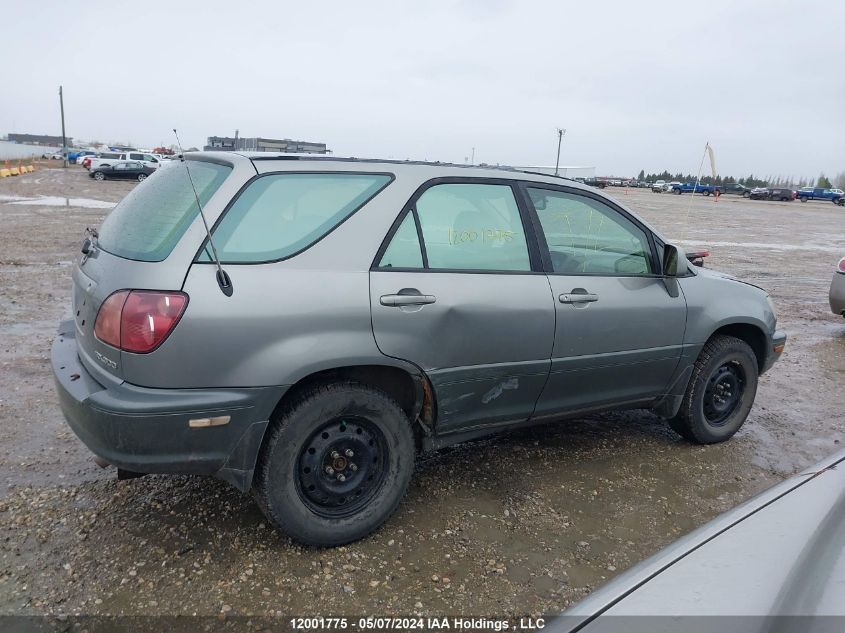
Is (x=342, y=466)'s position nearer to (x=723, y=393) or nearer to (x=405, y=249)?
(x=405, y=249)

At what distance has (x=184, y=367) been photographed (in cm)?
262

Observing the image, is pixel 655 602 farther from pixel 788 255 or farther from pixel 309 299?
pixel 788 255

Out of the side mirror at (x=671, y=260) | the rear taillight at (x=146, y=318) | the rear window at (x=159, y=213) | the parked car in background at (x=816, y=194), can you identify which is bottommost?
the rear taillight at (x=146, y=318)

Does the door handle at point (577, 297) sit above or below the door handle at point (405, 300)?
below

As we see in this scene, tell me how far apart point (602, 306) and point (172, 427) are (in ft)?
7.74

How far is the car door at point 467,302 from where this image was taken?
3.08 meters

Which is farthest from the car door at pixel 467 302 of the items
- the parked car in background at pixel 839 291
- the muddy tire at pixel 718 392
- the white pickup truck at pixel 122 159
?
the white pickup truck at pixel 122 159

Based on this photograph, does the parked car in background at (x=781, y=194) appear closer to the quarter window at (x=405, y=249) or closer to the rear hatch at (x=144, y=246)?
the quarter window at (x=405, y=249)

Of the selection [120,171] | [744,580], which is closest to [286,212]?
[744,580]

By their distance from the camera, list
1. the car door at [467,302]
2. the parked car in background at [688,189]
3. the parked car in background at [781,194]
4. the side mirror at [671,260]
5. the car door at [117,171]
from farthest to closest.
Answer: the parked car in background at [688,189]
the parked car in background at [781,194]
the car door at [117,171]
the side mirror at [671,260]
the car door at [467,302]

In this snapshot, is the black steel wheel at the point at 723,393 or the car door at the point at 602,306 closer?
the car door at the point at 602,306

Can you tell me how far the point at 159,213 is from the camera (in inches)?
119

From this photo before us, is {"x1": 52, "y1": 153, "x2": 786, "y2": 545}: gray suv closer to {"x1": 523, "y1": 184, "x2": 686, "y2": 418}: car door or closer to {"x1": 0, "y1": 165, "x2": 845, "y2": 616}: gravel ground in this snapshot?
{"x1": 523, "y1": 184, "x2": 686, "y2": 418}: car door

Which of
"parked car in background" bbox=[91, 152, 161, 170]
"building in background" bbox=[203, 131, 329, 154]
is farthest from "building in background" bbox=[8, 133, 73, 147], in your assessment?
"building in background" bbox=[203, 131, 329, 154]
